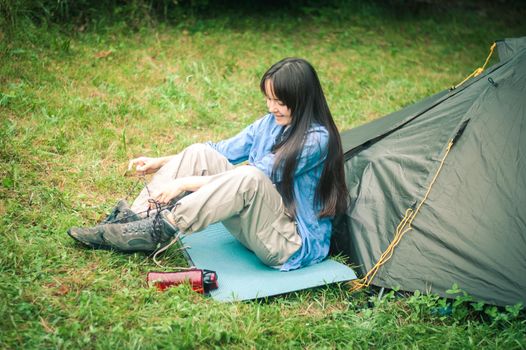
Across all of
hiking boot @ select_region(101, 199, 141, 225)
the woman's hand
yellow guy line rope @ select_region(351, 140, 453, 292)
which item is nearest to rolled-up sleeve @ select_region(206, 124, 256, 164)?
the woman's hand

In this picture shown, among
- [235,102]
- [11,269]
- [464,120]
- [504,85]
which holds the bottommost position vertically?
[11,269]

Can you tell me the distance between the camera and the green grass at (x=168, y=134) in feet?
9.22

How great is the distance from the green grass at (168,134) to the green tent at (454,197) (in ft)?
0.55

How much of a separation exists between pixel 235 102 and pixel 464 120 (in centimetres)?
276

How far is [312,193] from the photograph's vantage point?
3.33 metres

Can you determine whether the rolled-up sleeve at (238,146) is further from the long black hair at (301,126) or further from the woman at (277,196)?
the long black hair at (301,126)

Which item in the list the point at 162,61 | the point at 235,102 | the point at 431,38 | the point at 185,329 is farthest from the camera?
the point at 431,38

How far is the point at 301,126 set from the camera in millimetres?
3205

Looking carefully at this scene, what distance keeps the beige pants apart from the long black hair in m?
0.13

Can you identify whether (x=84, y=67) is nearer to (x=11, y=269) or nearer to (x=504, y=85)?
(x=11, y=269)

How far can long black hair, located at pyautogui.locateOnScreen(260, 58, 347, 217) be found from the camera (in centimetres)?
313

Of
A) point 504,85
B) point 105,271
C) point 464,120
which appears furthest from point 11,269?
point 504,85

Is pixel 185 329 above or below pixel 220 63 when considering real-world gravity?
below

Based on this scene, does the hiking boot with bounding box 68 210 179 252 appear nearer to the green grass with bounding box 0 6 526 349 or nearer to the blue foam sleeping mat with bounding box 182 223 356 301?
the green grass with bounding box 0 6 526 349
